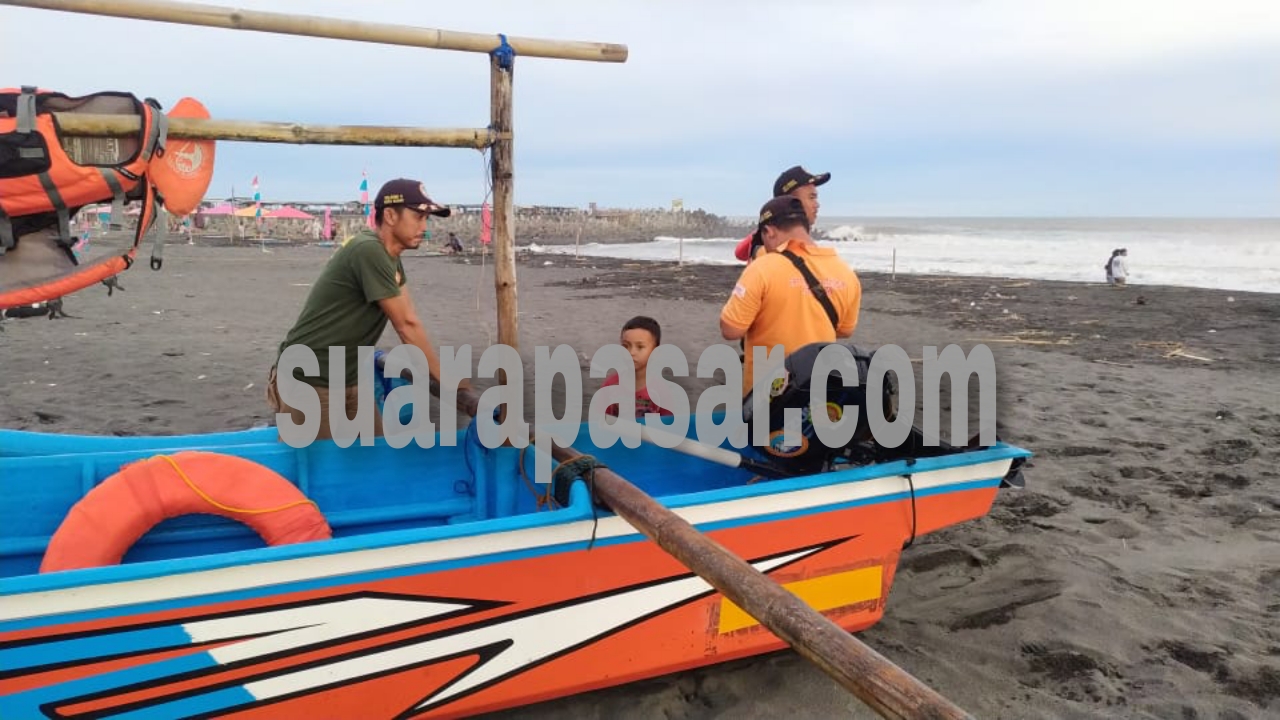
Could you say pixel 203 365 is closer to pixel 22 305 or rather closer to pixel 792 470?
pixel 22 305

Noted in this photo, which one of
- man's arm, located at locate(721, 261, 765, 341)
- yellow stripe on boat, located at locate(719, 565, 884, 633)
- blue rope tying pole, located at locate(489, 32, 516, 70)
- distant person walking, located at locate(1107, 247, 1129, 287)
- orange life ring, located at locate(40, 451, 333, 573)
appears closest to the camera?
orange life ring, located at locate(40, 451, 333, 573)

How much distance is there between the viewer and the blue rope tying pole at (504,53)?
3871 millimetres

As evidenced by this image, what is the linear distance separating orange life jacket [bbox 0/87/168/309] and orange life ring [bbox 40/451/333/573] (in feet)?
2.57

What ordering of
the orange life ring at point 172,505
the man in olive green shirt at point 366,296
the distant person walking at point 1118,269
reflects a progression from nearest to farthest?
the orange life ring at point 172,505 < the man in olive green shirt at point 366,296 < the distant person walking at point 1118,269

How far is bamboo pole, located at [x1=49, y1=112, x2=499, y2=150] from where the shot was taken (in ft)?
9.80

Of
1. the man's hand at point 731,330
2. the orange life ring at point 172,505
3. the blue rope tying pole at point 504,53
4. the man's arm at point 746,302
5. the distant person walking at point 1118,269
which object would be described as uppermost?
the blue rope tying pole at point 504,53

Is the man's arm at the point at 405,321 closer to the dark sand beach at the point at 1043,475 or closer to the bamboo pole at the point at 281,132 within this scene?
the bamboo pole at the point at 281,132

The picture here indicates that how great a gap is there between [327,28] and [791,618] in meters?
3.13

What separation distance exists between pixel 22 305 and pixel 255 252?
2795cm

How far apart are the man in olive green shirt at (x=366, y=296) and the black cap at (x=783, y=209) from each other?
4.84ft

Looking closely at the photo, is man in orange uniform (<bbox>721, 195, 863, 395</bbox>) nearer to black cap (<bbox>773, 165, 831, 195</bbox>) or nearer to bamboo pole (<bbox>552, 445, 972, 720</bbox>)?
black cap (<bbox>773, 165, 831, 195</bbox>)

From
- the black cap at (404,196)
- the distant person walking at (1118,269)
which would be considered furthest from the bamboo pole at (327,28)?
the distant person walking at (1118,269)

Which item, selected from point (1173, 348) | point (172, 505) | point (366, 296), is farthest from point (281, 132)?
point (1173, 348)

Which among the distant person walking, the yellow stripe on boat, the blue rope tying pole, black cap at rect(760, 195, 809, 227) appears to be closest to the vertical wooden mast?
the blue rope tying pole
